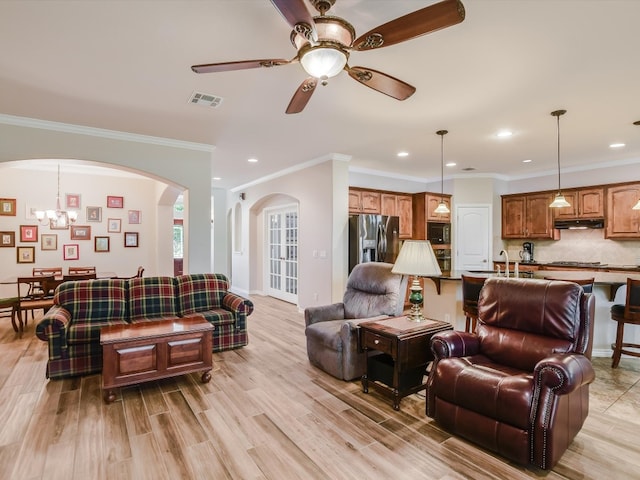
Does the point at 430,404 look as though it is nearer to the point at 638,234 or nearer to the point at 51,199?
the point at 638,234

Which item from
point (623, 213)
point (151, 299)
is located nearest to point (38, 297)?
point (151, 299)

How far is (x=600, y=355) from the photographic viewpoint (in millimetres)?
4062

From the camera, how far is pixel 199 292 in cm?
444

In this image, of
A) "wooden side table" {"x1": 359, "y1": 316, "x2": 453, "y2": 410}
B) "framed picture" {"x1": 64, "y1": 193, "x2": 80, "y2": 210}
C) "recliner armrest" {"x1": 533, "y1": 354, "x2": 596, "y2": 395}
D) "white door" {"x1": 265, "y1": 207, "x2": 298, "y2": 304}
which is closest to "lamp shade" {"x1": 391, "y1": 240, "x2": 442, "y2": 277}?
"wooden side table" {"x1": 359, "y1": 316, "x2": 453, "y2": 410}

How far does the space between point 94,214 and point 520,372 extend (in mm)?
7561

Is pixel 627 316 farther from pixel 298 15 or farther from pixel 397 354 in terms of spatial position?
pixel 298 15

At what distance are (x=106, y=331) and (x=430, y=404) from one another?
2.88 meters

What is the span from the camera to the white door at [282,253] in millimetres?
7199

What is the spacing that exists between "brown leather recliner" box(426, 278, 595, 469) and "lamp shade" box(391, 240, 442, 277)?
0.49m

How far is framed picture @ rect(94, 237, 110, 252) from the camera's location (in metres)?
6.89

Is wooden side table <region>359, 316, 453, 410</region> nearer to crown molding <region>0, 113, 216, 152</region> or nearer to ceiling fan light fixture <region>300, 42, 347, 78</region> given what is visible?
ceiling fan light fixture <region>300, 42, 347, 78</region>

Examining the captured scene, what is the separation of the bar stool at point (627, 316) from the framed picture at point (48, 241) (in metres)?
8.68

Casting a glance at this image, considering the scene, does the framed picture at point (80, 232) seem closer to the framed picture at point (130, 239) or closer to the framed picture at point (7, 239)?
the framed picture at point (130, 239)

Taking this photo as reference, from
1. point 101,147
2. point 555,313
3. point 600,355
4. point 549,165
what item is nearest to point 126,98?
point 101,147
